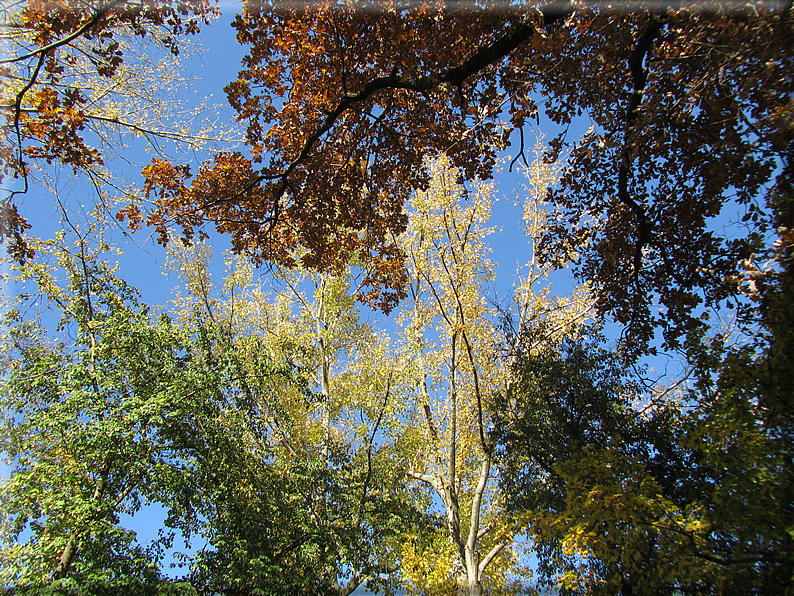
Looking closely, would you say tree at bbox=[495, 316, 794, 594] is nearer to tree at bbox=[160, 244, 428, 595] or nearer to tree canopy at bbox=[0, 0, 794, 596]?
tree canopy at bbox=[0, 0, 794, 596]

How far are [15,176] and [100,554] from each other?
5.43m

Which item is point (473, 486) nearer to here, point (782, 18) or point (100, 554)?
point (100, 554)

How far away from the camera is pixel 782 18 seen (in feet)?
11.2

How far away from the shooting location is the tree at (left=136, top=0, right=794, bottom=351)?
13.4 feet

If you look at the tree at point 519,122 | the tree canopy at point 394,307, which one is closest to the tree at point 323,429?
the tree canopy at point 394,307

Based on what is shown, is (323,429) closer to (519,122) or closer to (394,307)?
(394,307)

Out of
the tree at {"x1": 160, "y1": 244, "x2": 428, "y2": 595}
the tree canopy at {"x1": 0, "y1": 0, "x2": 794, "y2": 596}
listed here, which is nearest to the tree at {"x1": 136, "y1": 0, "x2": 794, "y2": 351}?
the tree canopy at {"x1": 0, "y1": 0, "x2": 794, "y2": 596}

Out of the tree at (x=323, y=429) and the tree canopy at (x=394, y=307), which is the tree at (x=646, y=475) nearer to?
the tree canopy at (x=394, y=307)

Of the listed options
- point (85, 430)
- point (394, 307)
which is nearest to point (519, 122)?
point (394, 307)

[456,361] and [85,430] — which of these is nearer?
[85,430]

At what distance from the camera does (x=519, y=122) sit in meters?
4.51

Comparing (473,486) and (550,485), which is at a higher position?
(473,486)

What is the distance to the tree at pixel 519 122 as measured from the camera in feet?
13.4

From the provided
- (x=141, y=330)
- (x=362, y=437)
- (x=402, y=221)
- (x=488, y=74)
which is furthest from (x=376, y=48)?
(x=362, y=437)
